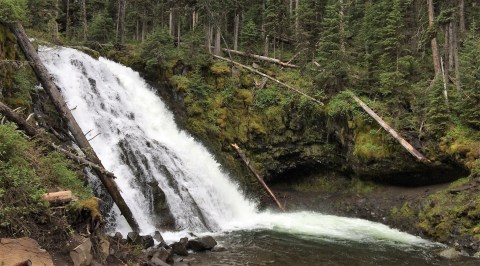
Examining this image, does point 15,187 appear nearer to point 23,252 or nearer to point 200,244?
point 23,252

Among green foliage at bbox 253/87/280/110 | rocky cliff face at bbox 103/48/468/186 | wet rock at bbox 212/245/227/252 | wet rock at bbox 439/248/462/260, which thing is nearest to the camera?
wet rock at bbox 212/245/227/252

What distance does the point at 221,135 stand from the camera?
23469mm

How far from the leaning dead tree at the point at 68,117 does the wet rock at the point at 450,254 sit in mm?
11085

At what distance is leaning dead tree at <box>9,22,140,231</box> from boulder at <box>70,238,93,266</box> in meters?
5.01

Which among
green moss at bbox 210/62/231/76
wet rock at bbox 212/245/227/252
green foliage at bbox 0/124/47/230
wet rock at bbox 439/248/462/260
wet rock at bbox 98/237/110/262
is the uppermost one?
green moss at bbox 210/62/231/76

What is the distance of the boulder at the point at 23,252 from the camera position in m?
6.65

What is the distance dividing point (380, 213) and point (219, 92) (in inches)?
465

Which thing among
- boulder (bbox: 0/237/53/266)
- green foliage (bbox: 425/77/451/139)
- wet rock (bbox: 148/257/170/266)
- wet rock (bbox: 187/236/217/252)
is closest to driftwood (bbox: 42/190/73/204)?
boulder (bbox: 0/237/53/266)

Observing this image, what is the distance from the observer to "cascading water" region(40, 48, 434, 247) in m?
17.1

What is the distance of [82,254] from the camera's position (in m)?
8.04

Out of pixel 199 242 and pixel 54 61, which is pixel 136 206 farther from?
pixel 54 61

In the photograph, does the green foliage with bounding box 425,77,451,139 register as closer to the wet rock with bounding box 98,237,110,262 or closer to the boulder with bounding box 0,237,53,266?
the wet rock with bounding box 98,237,110,262

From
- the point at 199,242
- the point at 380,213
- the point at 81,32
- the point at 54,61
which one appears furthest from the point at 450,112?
the point at 81,32

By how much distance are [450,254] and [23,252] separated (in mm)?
13477
